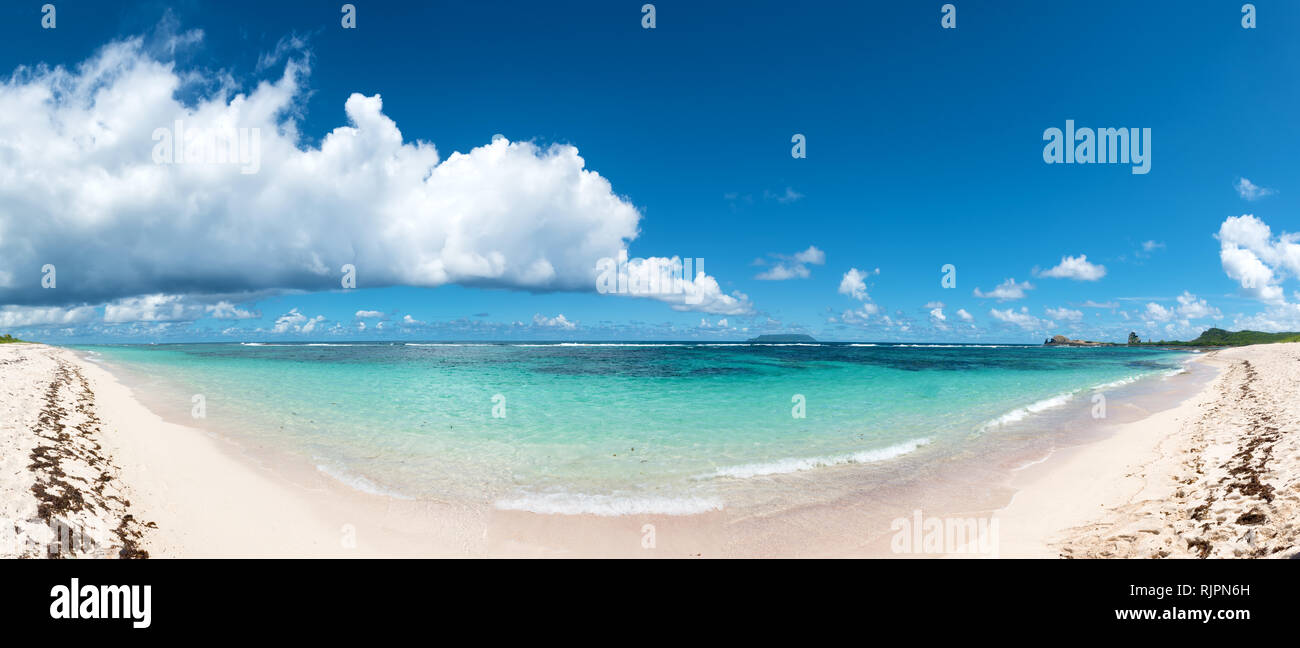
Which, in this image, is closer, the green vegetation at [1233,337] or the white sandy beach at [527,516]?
the white sandy beach at [527,516]

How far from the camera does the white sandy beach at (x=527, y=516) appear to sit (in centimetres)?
719

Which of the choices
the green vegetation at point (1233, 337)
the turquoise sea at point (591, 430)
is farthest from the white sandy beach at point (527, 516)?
the green vegetation at point (1233, 337)

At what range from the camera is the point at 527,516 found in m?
9.45

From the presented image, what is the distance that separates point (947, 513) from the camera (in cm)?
959

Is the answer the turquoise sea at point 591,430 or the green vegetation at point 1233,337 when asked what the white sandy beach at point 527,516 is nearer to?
the turquoise sea at point 591,430

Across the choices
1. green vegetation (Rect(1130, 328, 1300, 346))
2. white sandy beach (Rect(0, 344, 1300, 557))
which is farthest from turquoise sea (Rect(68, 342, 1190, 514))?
green vegetation (Rect(1130, 328, 1300, 346))

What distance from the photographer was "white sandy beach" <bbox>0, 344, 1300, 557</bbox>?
23.6 feet

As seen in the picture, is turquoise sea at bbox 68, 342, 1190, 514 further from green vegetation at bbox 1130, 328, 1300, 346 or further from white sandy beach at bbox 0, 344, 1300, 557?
green vegetation at bbox 1130, 328, 1300, 346

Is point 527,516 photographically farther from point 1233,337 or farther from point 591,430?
point 1233,337

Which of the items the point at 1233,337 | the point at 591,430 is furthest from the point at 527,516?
the point at 1233,337

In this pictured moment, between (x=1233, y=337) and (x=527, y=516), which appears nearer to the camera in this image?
(x=527, y=516)

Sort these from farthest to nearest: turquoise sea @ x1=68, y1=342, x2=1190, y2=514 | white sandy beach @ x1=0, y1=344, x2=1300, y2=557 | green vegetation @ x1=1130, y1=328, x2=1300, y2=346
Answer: green vegetation @ x1=1130, y1=328, x2=1300, y2=346 → turquoise sea @ x1=68, y1=342, x2=1190, y2=514 → white sandy beach @ x1=0, y1=344, x2=1300, y2=557

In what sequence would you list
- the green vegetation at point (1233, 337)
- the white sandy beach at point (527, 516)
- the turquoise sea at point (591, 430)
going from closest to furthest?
the white sandy beach at point (527, 516), the turquoise sea at point (591, 430), the green vegetation at point (1233, 337)

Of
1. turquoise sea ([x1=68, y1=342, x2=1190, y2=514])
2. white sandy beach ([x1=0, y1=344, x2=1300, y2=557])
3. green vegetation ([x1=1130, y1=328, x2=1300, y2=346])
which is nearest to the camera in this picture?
white sandy beach ([x1=0, y1=344, x2=1300, y2=557])
